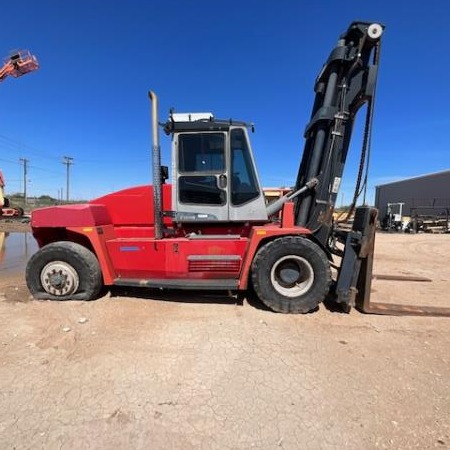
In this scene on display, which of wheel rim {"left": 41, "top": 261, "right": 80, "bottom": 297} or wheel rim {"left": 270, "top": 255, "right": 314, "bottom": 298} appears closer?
wheel rim {"left": 270, "top": 255, "right": 314, "bottom": 298}

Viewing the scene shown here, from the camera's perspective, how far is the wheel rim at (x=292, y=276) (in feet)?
16.8

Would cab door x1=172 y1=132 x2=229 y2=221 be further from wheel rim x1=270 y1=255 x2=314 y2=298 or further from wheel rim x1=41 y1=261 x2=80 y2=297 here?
wheel rim x1=41 y1=261 x2=80 y2=297

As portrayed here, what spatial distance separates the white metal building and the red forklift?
84.7ft

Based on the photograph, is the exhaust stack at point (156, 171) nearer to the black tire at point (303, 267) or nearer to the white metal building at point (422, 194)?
the black tire at point (303, 267)

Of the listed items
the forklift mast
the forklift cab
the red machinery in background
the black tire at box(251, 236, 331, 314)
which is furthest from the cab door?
the red machinery in background

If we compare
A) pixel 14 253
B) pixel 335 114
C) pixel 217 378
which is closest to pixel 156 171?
pixel 335 114

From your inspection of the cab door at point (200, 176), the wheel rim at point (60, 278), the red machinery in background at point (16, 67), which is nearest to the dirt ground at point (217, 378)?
the wheel rim at point (60, 278)

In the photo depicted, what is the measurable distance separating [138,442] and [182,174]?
150 inches

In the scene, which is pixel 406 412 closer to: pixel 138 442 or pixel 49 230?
pixel 138 442

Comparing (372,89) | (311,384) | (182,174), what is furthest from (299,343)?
(372,89)

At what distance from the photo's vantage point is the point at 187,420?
2686 mm

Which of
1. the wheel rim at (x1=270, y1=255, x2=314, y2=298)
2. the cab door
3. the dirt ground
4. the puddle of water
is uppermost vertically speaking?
the cab door

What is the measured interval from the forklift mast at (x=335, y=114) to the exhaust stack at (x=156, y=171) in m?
2.29

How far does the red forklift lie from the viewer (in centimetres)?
513
